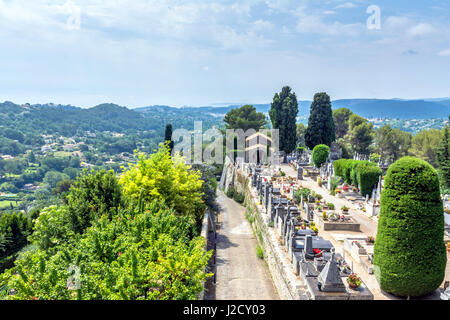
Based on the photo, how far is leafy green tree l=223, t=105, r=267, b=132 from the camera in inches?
2489

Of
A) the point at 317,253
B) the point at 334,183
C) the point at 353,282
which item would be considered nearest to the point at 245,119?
the point at 334,183

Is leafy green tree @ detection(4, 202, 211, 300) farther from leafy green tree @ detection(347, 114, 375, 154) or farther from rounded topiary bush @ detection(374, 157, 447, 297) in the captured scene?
leafy green tree @ detection(347, 114, 375, 154)

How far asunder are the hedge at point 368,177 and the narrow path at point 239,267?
1019 cm

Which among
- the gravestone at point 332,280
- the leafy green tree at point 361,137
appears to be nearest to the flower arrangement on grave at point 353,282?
the gravestone at point 332,280

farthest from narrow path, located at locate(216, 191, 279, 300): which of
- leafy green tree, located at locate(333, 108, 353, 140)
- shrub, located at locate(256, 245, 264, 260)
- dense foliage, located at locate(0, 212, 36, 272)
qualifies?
leafy green tree, located at locate(333, 108, 353, 140)

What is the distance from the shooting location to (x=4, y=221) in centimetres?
2305

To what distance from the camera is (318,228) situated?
66.7ft

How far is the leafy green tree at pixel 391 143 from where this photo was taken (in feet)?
207

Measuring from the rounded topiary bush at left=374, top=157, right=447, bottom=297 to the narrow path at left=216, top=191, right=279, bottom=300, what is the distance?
5.61 meters

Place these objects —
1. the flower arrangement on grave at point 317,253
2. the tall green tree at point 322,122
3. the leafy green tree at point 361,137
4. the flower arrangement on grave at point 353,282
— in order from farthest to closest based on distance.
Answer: the leafy green tree at point 361,137
the tall green tree at point 322,122
the flower arrangement on grave at point 317,253
the flower arrangement on grave at point 353,282

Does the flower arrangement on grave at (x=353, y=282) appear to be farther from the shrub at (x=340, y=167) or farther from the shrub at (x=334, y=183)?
the shrub at (x=340, y=167)
